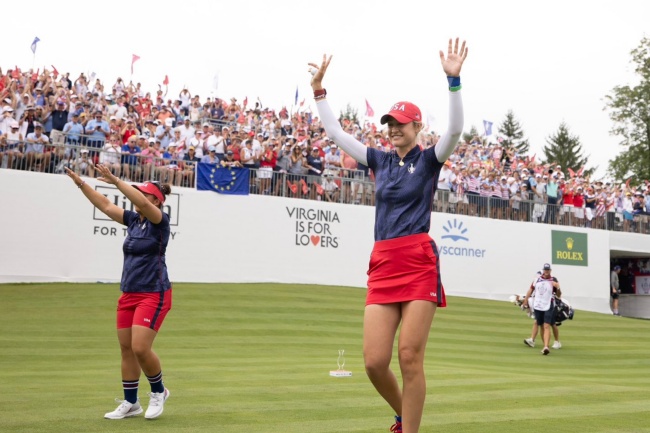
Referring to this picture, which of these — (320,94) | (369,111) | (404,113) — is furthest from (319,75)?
(369,111)

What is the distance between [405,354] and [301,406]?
3.88 m

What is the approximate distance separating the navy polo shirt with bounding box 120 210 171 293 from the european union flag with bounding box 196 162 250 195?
19.2 metres

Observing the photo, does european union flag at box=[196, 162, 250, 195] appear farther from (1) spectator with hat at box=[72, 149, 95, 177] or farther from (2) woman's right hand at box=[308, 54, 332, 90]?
(2) woman's right hand at box=[308, 54, 332, 90]

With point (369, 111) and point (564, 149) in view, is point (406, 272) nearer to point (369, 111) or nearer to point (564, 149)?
point (369, 111)

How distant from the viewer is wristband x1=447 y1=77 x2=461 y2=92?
6.17 m

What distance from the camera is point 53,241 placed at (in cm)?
2594

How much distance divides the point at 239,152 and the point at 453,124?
74.4ft

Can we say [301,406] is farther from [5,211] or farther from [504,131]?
[504,131]

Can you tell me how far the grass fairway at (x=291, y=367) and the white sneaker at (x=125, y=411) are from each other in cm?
15

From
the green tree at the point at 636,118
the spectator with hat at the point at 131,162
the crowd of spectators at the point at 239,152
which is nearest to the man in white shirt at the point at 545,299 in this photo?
the crowd of spectators at the point at 239,152

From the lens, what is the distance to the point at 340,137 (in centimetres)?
692

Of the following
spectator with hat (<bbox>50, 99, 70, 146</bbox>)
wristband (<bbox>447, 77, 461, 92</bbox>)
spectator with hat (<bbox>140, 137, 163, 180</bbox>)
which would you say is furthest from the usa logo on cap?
spectator with hat (<bbox>50, 99, 70, 146</bbox>)

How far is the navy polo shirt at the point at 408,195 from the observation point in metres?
6.42

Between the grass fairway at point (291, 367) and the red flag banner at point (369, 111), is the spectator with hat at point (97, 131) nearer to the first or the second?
the grass fairway at point (291, 367)
